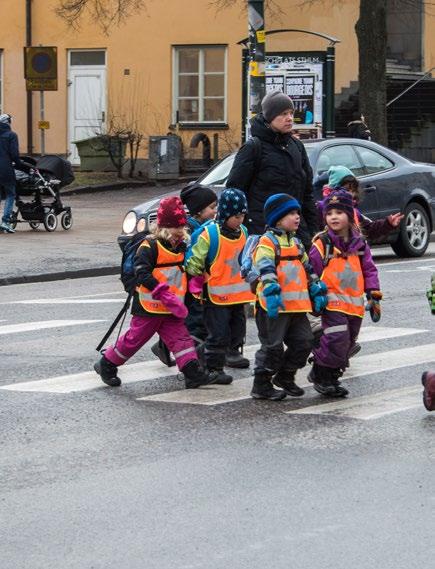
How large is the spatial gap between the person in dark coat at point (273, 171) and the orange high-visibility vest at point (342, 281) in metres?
1.20

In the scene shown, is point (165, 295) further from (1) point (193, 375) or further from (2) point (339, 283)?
(2) point (339, 283)

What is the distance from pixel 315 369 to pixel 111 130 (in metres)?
28.2

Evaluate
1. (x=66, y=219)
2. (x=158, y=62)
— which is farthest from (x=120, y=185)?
(x=66, y=219)

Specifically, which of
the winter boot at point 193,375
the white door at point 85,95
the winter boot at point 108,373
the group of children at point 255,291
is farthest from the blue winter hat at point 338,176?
the white door at point 85,95

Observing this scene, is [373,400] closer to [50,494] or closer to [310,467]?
[310,467]

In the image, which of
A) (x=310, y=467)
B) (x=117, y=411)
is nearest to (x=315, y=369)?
(x=117, y=411)

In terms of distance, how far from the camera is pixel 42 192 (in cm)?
2403

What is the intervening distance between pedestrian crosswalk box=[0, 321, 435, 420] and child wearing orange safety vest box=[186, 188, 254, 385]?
0.78 ft

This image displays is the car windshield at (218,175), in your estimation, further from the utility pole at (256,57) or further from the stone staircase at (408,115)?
the stone staircase at (408,115)

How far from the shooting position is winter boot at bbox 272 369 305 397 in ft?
31.4

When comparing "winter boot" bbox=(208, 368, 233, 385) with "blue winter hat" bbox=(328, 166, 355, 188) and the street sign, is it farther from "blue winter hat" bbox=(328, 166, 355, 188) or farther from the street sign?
the street sign

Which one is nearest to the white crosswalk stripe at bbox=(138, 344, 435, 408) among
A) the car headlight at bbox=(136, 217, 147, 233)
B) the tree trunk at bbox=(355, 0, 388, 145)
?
the car headlight at bbox=(136, 217, 147, 233)

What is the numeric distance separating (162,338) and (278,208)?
1309 millimetres

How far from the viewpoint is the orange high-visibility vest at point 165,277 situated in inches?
390
